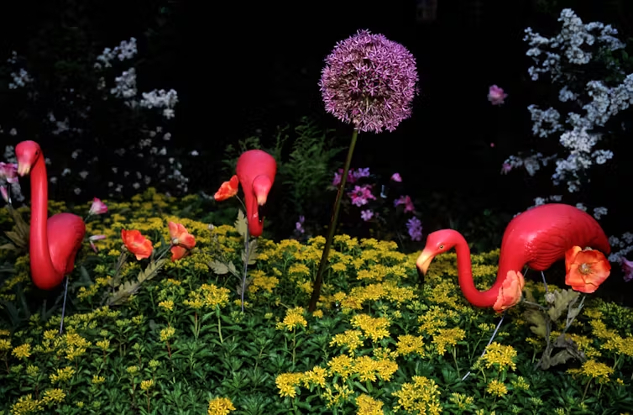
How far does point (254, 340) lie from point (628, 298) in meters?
3.07

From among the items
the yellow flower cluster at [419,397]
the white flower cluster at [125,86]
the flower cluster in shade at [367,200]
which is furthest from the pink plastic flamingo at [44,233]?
the white flower cluster at [125,86]

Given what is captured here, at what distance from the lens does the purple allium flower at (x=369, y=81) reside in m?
2.59

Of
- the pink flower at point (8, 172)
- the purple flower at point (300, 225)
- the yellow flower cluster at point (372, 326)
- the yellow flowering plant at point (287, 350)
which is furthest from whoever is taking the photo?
the purple flower at point (300, 225)

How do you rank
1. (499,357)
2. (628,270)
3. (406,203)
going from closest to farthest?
(499,357)
(628,270)
(406,203)

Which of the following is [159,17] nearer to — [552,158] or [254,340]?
[552,158]

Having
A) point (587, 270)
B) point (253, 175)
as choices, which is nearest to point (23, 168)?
point (253, 175)

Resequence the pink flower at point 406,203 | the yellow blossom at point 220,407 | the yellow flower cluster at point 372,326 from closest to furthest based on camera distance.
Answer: the yellow blossom at point 220,407, the yellow flower cluster at point 372,326, the pink flower at point 406,203

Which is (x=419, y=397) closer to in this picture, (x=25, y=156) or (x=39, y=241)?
(x=39, y=241)

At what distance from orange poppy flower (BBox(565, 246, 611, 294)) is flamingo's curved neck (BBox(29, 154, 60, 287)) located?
8.55 feet

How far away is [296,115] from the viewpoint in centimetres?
646

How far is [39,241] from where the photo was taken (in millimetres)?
2818

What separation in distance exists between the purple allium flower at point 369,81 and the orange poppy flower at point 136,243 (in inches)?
51.8

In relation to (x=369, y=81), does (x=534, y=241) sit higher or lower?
lower

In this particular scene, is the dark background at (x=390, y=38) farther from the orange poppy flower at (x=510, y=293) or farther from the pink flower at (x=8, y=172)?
the pink flower at (x=8, y=172)
